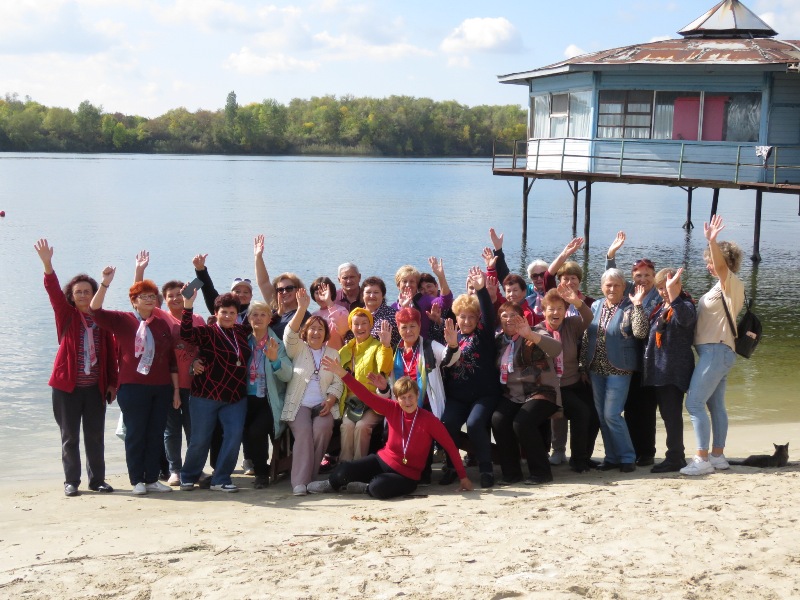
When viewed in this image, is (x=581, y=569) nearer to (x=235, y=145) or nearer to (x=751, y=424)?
(x=751, y=424)

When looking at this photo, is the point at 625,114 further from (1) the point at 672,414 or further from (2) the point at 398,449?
(2) the point at 398,449

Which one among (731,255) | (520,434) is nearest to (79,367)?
(520,434)

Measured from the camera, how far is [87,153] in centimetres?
15112

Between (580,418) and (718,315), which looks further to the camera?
(580,418)

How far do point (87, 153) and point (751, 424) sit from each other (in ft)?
498

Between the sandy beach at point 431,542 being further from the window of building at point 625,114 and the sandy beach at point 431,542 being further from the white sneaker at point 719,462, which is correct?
the window of building at point 625,114

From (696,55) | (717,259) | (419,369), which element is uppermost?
(696,55)

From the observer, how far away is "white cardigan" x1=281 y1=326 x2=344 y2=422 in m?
8.12

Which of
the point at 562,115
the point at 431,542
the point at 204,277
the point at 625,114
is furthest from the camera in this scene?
the point at 562,115

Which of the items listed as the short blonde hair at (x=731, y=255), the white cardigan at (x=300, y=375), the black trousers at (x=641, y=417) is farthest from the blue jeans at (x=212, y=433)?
the short blonde hair at (x=731, y=255)

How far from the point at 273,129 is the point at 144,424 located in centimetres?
15277

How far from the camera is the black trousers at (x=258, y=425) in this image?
814cm

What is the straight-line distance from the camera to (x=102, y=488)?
8.22 metres

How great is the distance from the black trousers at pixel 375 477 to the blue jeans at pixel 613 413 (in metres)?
1.78
